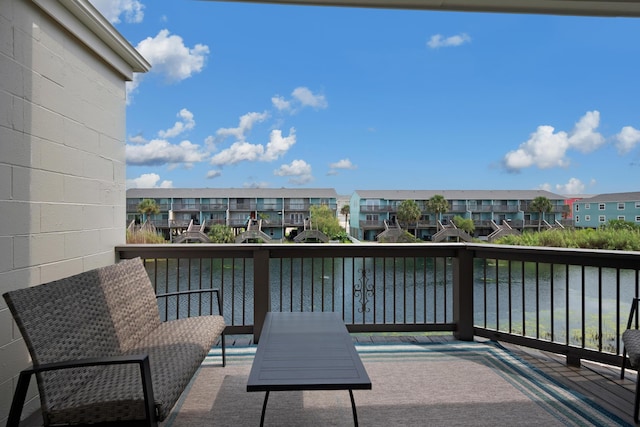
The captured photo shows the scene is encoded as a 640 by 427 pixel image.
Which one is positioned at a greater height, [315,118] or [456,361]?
[315,118]

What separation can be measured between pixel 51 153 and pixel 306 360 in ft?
7.02

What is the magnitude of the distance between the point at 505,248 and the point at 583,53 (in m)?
38.6

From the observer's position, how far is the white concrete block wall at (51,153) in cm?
218

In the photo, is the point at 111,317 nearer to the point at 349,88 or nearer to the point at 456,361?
the point at 456,361

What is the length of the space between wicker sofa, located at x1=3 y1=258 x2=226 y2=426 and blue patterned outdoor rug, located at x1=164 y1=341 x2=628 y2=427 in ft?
1.41

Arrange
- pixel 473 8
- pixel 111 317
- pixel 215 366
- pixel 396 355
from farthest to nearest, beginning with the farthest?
1. pixel 396 355
2. pixel 215 366
3. pixel 473 8
4. pixel 111 317

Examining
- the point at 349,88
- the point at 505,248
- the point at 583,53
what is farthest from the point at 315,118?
the point at 505,248

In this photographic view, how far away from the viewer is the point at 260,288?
3574mm

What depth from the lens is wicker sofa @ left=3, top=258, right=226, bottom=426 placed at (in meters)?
1.55

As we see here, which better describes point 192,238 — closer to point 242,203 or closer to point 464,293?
point 464,293

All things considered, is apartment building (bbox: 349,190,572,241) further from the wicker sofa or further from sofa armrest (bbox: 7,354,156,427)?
sofa armrest (bbox: 7,354,156,427)

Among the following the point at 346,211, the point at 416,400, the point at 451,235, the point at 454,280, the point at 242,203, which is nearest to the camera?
the point at 416,400

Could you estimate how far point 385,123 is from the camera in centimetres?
3475

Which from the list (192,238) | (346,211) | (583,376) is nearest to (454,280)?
(583,376)
